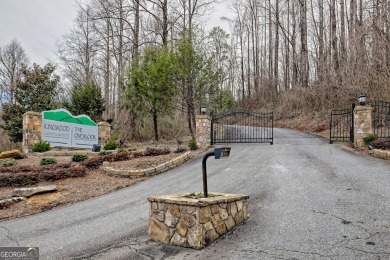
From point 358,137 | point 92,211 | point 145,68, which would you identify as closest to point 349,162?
point 358,137

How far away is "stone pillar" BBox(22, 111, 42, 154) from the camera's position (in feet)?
40.2

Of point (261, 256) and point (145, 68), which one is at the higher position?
point (145, 68)

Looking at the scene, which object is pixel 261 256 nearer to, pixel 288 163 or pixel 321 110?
pixel 288 163

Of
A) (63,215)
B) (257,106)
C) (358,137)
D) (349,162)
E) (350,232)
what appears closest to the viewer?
(350,232)

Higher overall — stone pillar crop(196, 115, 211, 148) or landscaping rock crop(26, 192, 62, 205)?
stone pillar crop(196, 115, 211, 148)

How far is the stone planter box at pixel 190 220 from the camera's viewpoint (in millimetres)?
3588

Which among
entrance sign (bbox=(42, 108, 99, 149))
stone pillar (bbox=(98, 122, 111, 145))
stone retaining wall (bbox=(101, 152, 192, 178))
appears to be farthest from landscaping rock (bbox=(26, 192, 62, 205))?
stone pillar (bbox=(98, 122, 111, 145))

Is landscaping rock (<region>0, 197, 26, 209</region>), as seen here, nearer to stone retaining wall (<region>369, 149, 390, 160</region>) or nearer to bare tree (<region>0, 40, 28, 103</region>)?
stone retaining wall (<region>369, 149, 390, 160</region>)

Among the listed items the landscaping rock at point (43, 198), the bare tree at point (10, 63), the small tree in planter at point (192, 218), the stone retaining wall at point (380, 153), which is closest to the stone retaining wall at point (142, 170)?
the landscaping rock at point (43, 198)

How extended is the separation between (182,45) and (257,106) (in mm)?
17489

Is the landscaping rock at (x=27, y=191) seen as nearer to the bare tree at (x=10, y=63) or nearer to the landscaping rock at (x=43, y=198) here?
the landscaping rock at (x=43, y=198)

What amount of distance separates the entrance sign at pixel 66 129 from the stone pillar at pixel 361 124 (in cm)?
1122

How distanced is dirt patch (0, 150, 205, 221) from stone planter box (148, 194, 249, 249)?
3.78m

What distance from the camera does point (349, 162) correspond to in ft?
27.0
